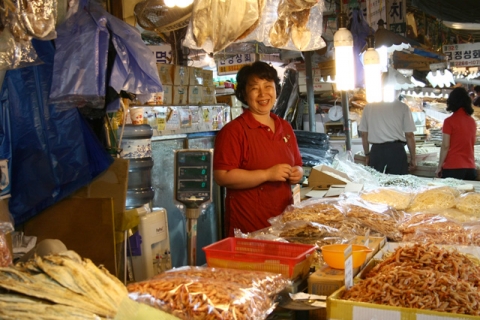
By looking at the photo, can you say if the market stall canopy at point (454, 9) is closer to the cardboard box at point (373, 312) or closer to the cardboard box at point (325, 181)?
the cardboard box at point (325, 181)

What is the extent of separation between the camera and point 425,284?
6.10ft

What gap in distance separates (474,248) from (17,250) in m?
2.52

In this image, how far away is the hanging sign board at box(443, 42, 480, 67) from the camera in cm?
1019

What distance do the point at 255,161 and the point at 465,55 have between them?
328 inches

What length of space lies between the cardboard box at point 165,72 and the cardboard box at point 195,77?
313 millimetres

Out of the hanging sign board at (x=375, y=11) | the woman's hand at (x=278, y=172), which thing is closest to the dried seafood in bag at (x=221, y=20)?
the woman's hand at (x=278, y=172)

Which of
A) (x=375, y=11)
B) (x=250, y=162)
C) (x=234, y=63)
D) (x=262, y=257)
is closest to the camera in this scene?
(x=262, y=257)

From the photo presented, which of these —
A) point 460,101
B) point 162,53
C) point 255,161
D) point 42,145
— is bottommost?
point 255,161

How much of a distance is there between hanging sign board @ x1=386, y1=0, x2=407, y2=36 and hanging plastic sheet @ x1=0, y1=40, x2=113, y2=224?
4.25 metres

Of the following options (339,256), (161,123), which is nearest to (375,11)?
(161,123)

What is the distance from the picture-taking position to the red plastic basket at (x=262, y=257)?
2.02m

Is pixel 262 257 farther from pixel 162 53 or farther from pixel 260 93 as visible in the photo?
pixel 162 53

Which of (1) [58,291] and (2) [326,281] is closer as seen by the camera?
(1) [58,291]

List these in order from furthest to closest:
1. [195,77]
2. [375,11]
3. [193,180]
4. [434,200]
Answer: [375,11]
[195,77]
[434,200]
[193,180]
